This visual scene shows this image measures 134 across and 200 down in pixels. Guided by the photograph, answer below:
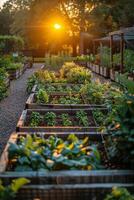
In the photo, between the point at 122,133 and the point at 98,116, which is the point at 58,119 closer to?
the point at 98,116

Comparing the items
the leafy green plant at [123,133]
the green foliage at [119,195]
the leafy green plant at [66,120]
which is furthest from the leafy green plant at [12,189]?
the leafy green plant at [66,120]

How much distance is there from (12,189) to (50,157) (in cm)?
71

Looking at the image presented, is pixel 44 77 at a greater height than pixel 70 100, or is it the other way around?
pixel 70 100

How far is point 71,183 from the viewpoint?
4.02m

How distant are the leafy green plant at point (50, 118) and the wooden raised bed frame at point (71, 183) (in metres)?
3.45

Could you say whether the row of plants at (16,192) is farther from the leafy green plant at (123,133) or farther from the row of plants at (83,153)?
the leafy green plant at (123,133)

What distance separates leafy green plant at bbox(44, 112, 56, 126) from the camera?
7632mm

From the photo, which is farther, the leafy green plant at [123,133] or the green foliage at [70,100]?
the green foliage at [70,100]

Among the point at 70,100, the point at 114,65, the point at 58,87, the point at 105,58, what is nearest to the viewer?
the point at 70,100

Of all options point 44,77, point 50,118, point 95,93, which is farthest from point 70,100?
point 44,77

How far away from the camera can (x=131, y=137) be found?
14.1 feet

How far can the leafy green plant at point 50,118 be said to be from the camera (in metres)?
7.63

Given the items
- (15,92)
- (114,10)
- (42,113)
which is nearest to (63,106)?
(42,113)

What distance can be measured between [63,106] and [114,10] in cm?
3085
